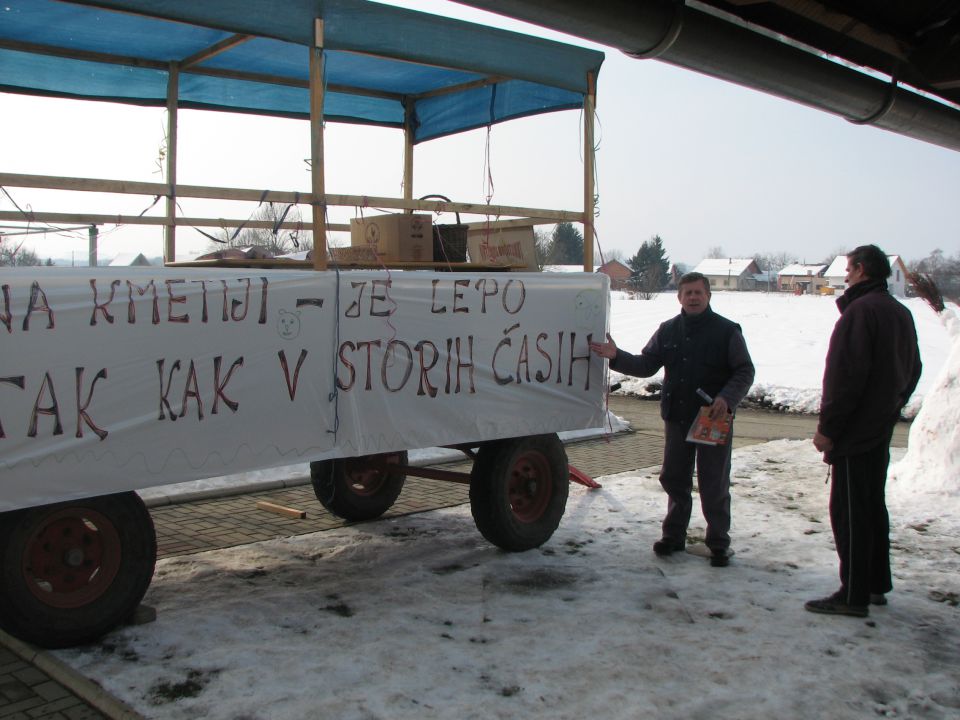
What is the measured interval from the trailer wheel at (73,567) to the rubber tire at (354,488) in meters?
2.00

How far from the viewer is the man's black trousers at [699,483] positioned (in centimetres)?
562

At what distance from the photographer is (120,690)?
12.0 ft

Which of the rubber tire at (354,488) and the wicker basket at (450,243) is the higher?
the wicker basket at (450,243)

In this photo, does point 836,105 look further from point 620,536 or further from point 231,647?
point 231,647

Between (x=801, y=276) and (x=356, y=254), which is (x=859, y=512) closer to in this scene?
(x=356, y=254)

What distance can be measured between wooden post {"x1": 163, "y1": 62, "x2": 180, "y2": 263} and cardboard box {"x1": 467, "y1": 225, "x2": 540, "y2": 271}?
83.7 inches

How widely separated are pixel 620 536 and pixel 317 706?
313 centimetres

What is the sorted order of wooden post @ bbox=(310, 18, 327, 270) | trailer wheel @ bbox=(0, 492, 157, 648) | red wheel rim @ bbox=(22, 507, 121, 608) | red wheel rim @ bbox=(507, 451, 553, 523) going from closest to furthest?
1. trailer wheel @ bbox=(0, 492, 157, 648)
2. red wheel rim @ bbox=(22, 507, 121, 608)
3. wooden post @ bbox=(310, 18, 327, 270)
4. red wheel rim @ bbox=(507, 451, 553, 523)

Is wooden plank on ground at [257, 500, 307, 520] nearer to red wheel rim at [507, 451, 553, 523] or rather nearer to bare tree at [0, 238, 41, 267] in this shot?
red wheel rim at [507, 451, 553, 523]

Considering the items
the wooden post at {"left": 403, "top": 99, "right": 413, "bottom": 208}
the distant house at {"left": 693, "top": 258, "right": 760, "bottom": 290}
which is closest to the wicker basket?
the wooden post at {"left": 403, "top": 99, "right": 413, "bottom": 208}

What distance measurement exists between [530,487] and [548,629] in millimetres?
1548

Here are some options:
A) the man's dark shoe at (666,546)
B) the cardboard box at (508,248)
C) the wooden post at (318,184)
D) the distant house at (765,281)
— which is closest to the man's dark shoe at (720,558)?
the man's dark shoe at (666,546)

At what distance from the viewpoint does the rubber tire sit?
20.7 feet

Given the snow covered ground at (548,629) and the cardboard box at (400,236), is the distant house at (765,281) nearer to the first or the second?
the snow covered ground at (548,629)
